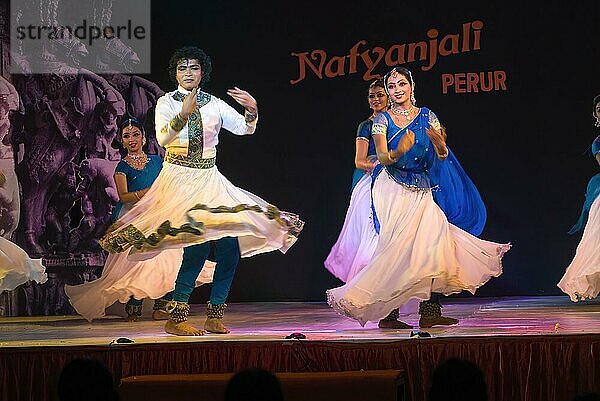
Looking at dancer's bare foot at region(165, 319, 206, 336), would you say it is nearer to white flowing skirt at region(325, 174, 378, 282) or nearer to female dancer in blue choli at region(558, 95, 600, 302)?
white flowing skirt at region(325, 174, 378, 282)

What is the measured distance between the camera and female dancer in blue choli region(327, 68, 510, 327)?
6.00 m

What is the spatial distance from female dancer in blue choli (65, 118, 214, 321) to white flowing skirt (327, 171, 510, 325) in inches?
52.5

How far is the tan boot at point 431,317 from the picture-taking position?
6.18m

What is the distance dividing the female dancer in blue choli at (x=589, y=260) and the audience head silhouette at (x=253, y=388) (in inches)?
139

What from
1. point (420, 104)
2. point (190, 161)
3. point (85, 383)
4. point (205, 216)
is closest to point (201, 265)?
→ point (205, 216)

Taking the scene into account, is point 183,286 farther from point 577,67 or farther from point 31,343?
point 577,67

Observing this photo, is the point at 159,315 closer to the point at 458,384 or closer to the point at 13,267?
the point at 13,267

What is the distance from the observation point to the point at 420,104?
7680 millimetres

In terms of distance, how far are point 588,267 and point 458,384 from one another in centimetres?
311

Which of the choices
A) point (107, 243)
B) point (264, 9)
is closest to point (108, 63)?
point (264, 9)

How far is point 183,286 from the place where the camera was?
19.9 ft

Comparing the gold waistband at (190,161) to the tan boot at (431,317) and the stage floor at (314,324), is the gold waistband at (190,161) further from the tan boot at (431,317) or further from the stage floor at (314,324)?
the tan boot at (431,317)

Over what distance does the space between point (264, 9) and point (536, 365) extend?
11.0 ft

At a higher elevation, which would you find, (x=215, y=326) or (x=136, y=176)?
(x=136, y=176)
